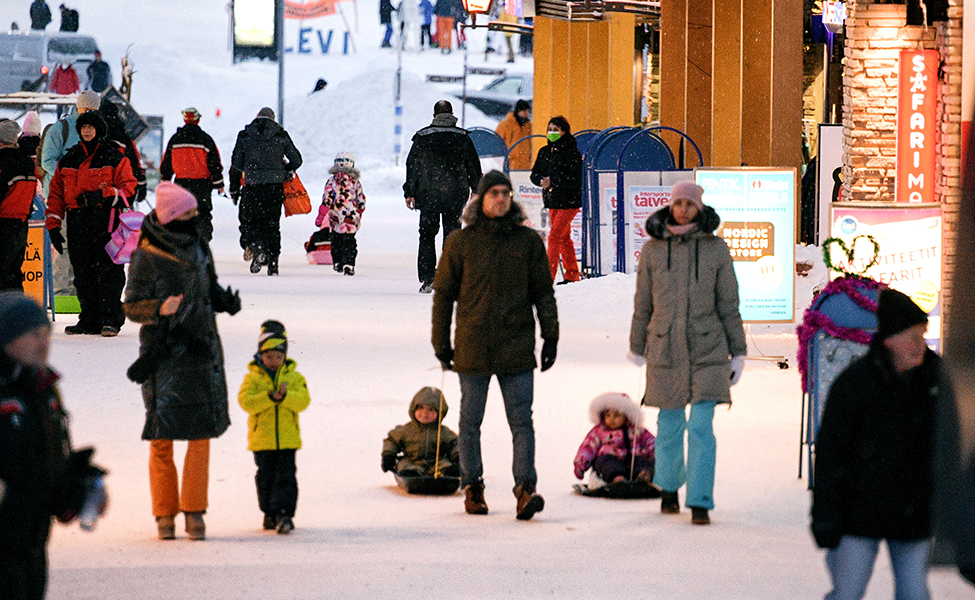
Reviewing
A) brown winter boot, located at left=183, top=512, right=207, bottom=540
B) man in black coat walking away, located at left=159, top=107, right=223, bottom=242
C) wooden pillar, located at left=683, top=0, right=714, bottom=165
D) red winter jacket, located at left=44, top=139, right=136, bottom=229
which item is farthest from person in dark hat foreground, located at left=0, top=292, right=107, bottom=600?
wooden pillar, located at left=683, top=0, right=714, bottom=165

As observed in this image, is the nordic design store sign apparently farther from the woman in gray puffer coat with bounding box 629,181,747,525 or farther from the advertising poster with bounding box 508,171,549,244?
the advertising poster with bounding box 508,171,549,244

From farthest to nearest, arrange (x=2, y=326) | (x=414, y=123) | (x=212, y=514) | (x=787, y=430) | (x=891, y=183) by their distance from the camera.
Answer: (x=414, y=123) → (x=891, y=183) → (x=787, y=430) → (x=212, y=514) → (x=2, y=326)

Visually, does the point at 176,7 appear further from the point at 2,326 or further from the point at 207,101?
the point at 2,326

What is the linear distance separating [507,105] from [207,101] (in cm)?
2047

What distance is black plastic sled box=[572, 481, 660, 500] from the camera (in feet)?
25.6

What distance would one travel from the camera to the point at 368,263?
73.4 feet

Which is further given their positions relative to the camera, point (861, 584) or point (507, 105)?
point (507, 105)

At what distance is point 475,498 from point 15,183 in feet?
22.1

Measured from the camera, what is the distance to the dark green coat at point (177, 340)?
6.56 meters

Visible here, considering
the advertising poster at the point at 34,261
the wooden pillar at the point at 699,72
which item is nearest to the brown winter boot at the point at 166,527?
the advertising poster at the point at 34,261

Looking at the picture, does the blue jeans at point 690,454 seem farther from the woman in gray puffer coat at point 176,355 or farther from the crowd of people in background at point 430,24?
the crowd of people in background at point 430,24

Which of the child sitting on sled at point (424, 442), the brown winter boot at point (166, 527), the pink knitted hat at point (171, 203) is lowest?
the brown winter boot at point (166, 527)

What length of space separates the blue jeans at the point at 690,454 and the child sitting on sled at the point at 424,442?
3.75ft

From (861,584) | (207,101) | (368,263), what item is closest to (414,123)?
(207,101)
